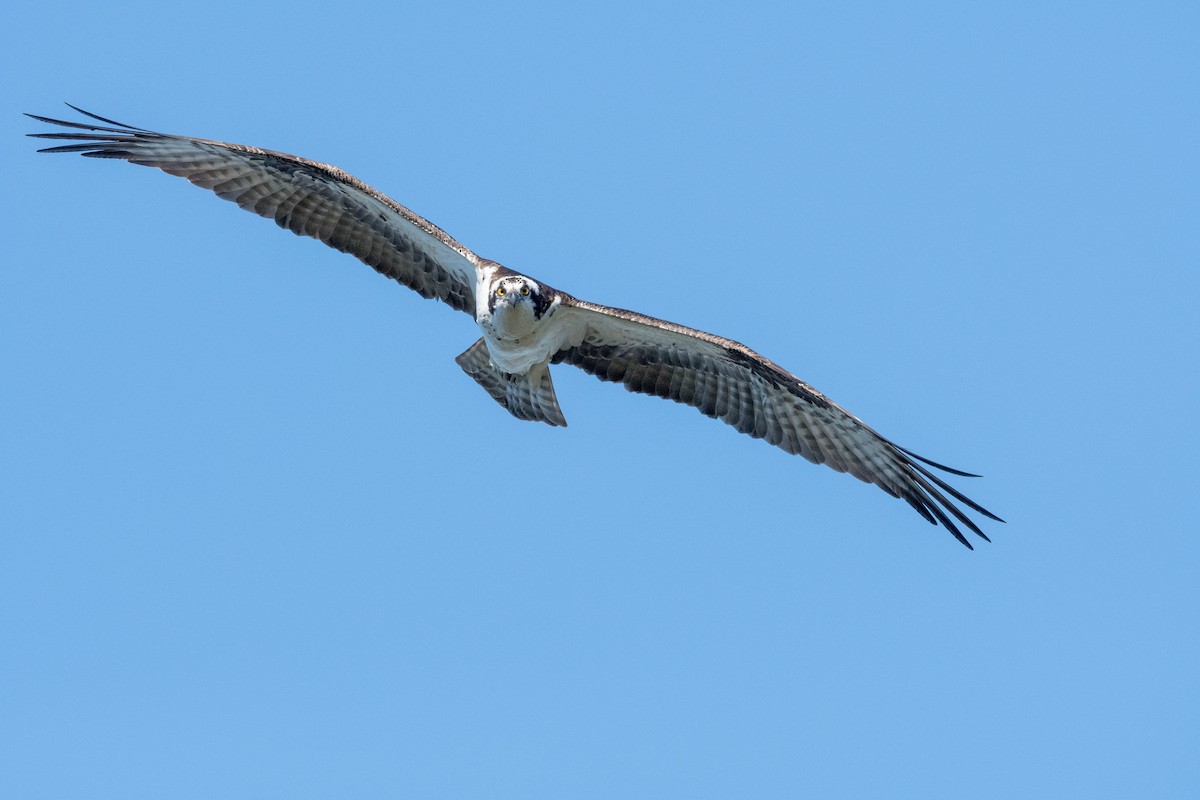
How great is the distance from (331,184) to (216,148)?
41.4 inches

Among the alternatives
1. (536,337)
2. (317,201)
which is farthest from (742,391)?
(317,201)

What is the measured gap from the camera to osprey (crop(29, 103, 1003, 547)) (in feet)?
42.4

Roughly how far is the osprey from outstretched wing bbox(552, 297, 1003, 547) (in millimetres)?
12

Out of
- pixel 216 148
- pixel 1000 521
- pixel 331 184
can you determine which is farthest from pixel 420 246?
pixel 1000 521

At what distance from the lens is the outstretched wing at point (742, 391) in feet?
42.5

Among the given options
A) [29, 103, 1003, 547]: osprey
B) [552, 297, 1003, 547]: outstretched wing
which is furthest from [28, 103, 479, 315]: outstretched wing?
[552, 297, 1003, 547]: outstretched wing

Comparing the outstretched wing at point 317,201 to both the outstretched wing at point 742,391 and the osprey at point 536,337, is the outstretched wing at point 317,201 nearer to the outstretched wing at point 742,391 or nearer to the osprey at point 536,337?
the osprey at point 536,337

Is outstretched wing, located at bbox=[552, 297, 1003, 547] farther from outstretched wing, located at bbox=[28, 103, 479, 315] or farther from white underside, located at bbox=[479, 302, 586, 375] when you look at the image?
outstretched wing, located at bbox=[28, 103, 479, 315]

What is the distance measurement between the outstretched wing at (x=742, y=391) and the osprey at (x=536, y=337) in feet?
0.04

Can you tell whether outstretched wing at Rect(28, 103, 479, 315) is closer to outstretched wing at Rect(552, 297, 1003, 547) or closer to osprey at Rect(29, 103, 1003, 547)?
osprey at Rect(29, 103, 1003, 547)

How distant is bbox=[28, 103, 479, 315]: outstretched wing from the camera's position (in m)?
13.0

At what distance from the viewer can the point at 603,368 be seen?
13727 mm

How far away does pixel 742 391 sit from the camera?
13.5m

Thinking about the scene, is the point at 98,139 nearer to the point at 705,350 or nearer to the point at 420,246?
the point at 420,246
